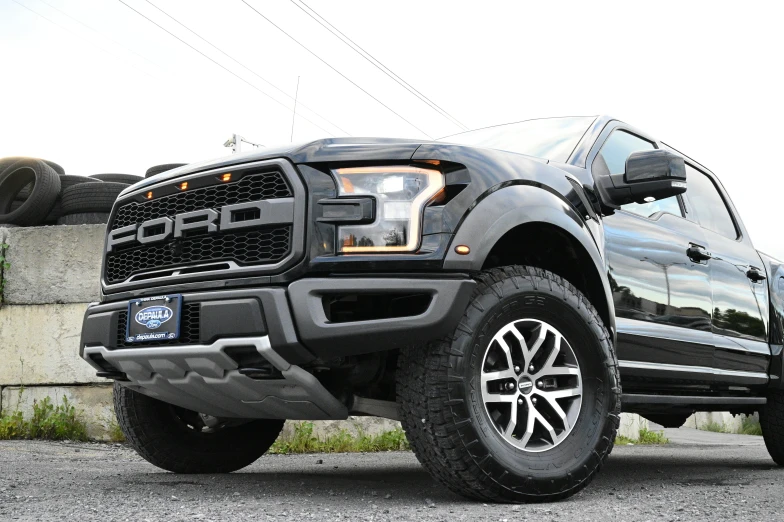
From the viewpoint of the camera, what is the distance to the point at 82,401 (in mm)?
6629

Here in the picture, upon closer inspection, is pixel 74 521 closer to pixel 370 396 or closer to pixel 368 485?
pixel 370 396

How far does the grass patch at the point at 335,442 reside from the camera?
20.9 ft

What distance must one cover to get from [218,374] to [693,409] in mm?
2902

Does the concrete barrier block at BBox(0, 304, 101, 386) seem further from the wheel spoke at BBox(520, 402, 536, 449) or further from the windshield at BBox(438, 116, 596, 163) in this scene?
the wheel spoke at BBox(520, 402, 536, 449)

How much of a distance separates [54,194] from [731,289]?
18.5 ft

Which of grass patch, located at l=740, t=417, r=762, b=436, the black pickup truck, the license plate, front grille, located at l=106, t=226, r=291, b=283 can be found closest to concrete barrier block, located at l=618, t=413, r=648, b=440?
the black pickup truck

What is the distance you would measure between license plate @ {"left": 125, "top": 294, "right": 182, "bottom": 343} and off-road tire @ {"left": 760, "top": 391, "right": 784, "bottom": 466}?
4.11 meters

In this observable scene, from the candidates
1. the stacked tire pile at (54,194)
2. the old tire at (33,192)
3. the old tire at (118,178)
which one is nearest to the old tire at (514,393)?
the stacked tire pile at (54,194)

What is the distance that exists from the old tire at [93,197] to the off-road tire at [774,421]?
5.27 meters

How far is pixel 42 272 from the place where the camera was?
680 cm

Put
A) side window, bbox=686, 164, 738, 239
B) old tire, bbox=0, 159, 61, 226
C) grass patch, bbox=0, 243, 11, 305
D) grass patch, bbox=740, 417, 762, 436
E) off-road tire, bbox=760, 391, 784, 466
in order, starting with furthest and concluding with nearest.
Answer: grass patch, bbox=740, 417, 762, 436 < old tire, bbox=0, 159, 61, 226 < grass patch, bbox=0, 243, 11, 305 < off-road tire, bbox=760, 391, 784, 466 < side window, bbox=686, 164, 738, 239

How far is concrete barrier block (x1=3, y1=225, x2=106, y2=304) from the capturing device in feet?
22.0

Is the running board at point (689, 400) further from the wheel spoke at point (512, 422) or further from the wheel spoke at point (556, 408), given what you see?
the wheel spoke at point (512, 422)

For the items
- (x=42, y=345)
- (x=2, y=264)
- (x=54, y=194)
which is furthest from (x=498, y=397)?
(x=54, y=194)
